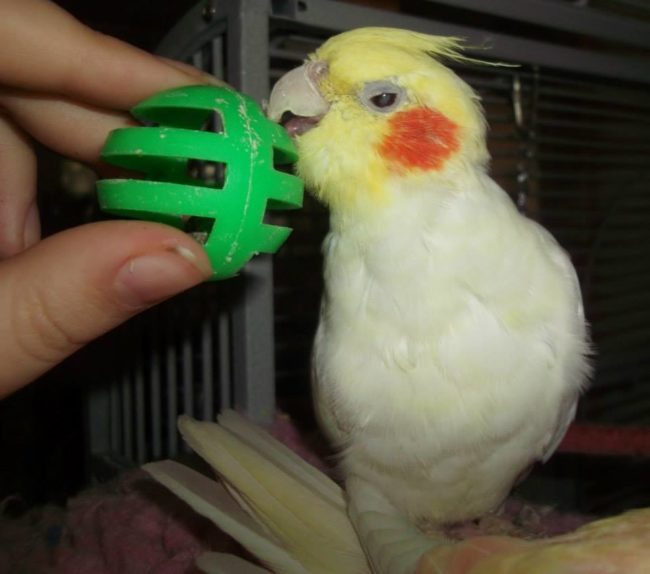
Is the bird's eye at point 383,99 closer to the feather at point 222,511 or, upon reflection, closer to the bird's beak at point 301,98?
the bird's beak at point 301,98

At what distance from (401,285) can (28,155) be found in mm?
571

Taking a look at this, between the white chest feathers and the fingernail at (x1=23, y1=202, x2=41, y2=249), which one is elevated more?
the fingernail at (x1=23, y1=202, x2=41, y2=249)

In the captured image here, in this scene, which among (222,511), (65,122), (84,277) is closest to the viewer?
(84,277)

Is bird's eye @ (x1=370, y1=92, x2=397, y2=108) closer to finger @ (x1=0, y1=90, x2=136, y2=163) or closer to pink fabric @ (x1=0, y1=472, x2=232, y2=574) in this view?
finger @ (x1=0, y1=90, x2=136, y2=163)

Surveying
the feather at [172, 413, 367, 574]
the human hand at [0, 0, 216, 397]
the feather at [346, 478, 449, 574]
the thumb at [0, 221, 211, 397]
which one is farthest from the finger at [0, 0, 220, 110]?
the feather at [346, 478, 449, 574]

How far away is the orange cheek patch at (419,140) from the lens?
2.18ft

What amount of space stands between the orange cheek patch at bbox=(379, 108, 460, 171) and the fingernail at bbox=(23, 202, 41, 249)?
1.68 ft

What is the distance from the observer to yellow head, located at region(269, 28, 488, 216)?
2.17 ft

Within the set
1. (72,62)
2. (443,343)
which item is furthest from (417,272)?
(72,62)

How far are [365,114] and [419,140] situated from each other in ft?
0.21

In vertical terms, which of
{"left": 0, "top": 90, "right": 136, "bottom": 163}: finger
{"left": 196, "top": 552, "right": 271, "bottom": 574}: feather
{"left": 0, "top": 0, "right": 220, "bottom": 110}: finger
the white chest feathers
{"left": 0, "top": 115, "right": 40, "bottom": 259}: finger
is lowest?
{"left": 196, "top": 552, "right": 271, "bottom": 574}: feather

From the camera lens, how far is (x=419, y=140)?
67 centimetres

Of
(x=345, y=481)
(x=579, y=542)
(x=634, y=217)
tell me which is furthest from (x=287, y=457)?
(x=634, y=217)

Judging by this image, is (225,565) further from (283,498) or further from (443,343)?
(443,343)
